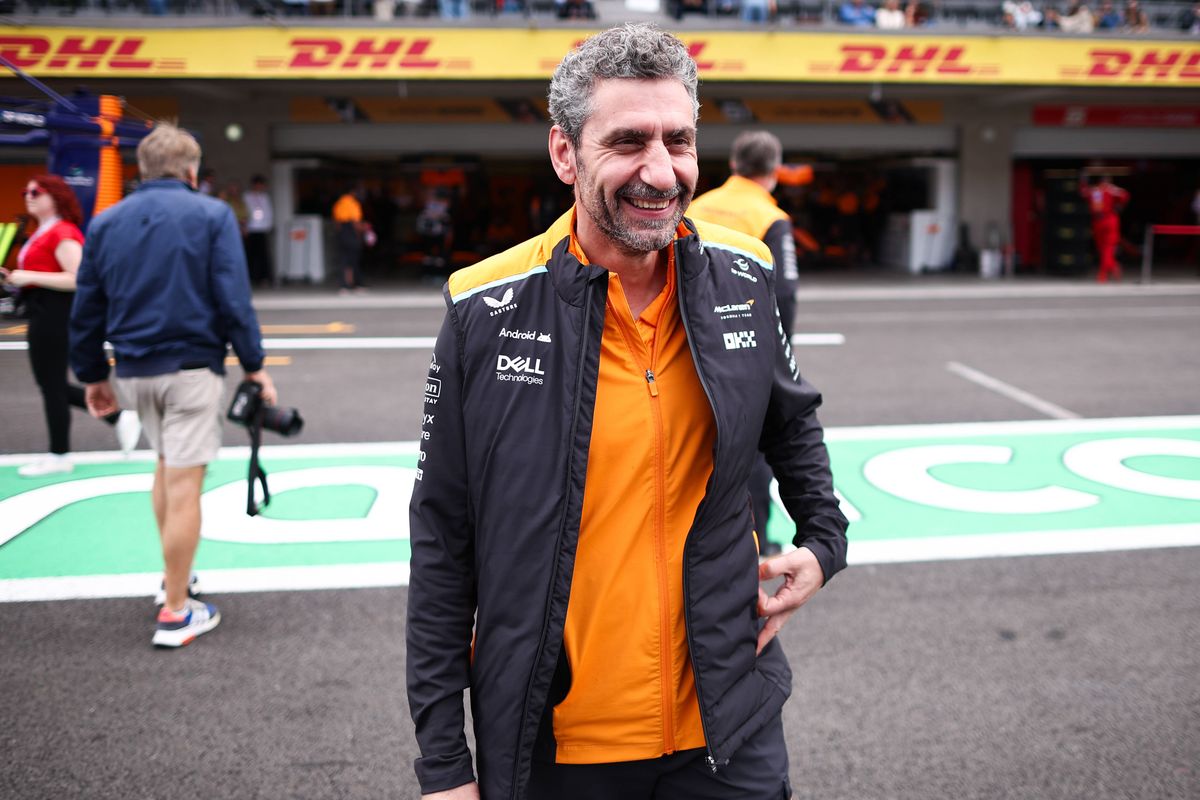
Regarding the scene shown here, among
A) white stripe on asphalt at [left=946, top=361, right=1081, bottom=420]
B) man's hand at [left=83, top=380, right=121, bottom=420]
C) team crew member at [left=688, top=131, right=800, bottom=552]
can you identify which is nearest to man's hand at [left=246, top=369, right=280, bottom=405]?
man's hand at [left=83, top=380, right=121, bottom=420]

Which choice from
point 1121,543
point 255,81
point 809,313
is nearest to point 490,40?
point 255,81

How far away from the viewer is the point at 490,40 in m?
17.7

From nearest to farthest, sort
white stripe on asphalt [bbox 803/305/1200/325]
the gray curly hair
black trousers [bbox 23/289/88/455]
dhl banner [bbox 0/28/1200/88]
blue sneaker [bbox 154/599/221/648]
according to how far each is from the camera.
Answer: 1. the gray curly hair
2. blue sneaker [bbox 154/599/221/648]
3. black trousers [bbox 23/289/88/455]
4. white stripe on asphalt [bbox 803/305/1200/325]
5. dhl banner [bbox 0/28/1200/88]

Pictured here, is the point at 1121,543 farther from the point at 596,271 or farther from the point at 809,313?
the point at 809,313

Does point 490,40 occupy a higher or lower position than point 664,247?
higher

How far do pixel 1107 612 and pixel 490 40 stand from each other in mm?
15763

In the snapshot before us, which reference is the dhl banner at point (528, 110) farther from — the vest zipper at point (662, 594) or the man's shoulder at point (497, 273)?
the vest zipper at point (662, 594)

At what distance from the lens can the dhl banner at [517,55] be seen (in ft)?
55.8

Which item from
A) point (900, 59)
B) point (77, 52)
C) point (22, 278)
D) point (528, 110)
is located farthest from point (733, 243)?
point (528, 110)

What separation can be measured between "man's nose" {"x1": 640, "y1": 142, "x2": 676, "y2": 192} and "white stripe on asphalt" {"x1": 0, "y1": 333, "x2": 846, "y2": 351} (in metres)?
9.85

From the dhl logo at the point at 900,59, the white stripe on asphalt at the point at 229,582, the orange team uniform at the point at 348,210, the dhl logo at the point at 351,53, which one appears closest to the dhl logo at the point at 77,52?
the dhl logo at the point at 351,53

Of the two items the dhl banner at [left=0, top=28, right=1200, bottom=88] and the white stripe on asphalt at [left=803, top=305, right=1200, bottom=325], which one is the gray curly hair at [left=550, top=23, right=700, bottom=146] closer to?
the white stripe on asphalt at [left=803, top=305, right=1200, bottom=325]

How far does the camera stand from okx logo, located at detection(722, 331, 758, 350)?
193cm

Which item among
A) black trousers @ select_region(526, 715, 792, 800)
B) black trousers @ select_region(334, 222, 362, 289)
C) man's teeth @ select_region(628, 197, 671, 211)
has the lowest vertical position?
black trousers @ select_region(526, 715, 792, 800)
